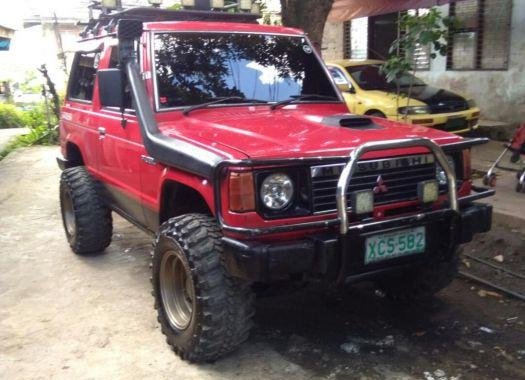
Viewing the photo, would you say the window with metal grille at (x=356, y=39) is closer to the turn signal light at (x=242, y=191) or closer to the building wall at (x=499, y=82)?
the building wall at (x=499, y=82)

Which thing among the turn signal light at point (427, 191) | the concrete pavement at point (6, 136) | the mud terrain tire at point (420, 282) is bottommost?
the concrete pavement at point (6, 136)

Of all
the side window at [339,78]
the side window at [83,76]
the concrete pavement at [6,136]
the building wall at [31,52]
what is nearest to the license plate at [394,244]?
the side window at [83,76]

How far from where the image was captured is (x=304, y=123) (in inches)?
142

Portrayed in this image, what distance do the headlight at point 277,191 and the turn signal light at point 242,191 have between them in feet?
0.24

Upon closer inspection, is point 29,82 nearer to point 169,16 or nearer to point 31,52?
point 31,52

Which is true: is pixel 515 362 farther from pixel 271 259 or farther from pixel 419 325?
pixel 271 259

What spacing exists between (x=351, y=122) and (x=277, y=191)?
0.90 meters

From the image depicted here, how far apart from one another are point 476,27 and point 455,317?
27.0ft

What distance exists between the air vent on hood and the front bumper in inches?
28.4

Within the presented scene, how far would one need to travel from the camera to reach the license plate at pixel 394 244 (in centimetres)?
298

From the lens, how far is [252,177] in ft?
9.24

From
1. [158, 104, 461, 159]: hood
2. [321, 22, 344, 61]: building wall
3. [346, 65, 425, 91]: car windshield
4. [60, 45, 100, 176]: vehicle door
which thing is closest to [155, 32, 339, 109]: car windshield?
[158, 104, 461, 159]: hood

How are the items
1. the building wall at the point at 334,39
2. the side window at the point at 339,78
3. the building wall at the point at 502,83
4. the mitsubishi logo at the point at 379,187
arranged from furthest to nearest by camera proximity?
the building wall at the point at 334,39, the building wall at the point at 502,83, the side window at the point at 339,78, the mitsubishi logo at the point at 379,187

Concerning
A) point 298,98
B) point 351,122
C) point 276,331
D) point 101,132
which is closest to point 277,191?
point 351,122
